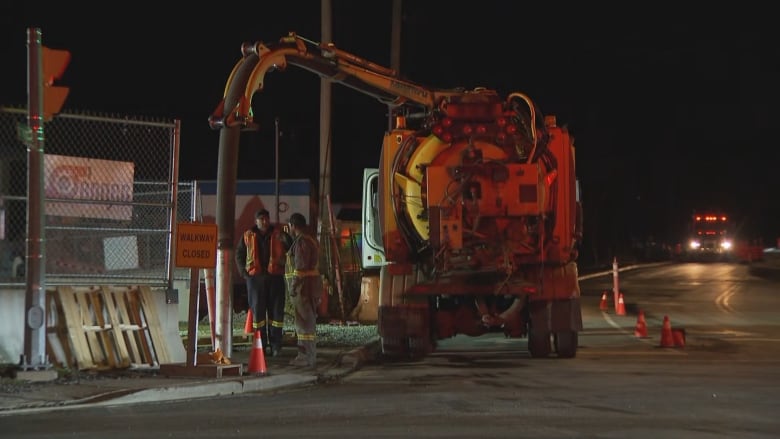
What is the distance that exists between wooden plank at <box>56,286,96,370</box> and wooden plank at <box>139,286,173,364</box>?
78cm

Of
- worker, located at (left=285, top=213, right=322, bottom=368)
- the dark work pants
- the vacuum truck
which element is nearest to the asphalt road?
the vacuum truck

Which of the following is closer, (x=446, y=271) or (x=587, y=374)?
(x=587, y=374)

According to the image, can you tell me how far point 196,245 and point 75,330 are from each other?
1.71 m

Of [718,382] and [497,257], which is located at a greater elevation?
[497,257]

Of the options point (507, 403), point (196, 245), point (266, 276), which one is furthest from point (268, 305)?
point (507, 403)

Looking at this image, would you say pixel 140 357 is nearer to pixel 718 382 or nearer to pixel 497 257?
pixel 497 257

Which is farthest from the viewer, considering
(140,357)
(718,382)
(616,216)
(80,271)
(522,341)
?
(616,216)

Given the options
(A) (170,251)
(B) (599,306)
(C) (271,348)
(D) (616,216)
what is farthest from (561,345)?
(D) (616,216)

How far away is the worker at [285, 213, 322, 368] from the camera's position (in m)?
12.5

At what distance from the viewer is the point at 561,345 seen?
45.0 ft

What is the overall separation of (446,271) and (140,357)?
4194 mm

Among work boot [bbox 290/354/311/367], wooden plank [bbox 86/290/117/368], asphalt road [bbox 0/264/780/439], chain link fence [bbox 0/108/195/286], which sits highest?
chain link fence [bbox 0/108/195/286]

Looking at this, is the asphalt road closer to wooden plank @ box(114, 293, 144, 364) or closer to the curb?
the curb

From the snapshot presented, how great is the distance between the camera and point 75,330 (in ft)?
36.8
